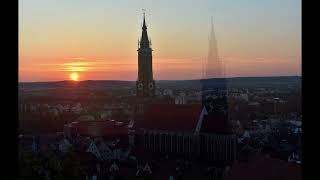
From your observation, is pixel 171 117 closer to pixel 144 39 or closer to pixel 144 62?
pixel 144 62

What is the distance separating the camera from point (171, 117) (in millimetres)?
6125

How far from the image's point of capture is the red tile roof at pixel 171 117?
219 inches

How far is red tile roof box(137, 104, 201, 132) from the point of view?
18.3 feet

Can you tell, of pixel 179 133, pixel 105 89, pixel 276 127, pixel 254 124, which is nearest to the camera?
pixel 105 89

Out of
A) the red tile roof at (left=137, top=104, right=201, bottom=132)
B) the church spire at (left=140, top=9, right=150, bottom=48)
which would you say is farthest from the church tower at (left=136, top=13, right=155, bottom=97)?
the red tile roof at (left=137, top=104, right=201, bottom=132)

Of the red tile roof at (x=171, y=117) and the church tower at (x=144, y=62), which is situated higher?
the church tower at (x=144, y=62)

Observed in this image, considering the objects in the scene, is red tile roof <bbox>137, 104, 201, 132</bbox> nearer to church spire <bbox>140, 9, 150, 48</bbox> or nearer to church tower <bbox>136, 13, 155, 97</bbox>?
church tower <bbox>136, 13, 155, 97</bbox>

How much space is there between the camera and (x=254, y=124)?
3342 millimetres

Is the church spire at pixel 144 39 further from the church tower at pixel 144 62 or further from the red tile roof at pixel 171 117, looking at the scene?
the red tile roof at pixel 171 117

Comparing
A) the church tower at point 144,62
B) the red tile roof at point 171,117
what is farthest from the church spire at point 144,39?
the red tile roof at point 171,117
